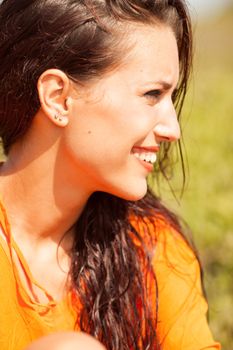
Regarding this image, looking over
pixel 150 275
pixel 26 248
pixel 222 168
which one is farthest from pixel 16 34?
pixel 222 168

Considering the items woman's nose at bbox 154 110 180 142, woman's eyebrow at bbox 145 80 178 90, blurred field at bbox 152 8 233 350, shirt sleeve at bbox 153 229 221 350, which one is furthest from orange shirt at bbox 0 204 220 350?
blurred field at bbox 152 8 233 350

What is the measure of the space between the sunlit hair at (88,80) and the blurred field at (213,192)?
3.00 feet

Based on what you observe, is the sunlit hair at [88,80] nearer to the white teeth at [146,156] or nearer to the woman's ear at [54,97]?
the woman's ear at [54,97]

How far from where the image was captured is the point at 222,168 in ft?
19.5

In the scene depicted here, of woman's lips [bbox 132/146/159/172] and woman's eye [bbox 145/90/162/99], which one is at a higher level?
woman's eye [bbox 145/90/162/99]

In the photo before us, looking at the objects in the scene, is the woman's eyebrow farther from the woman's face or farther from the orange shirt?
the orange shirt

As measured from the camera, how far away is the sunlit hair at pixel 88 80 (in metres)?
2.47

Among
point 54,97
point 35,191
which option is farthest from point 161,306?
point 54,97

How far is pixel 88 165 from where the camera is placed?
2.54m

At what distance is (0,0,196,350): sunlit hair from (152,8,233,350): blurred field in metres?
0.91

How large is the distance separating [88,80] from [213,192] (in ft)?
9.93

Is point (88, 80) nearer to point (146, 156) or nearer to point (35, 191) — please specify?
point (146, 156)

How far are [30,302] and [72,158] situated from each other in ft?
1.54

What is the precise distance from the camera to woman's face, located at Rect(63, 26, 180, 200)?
97.7 inches
